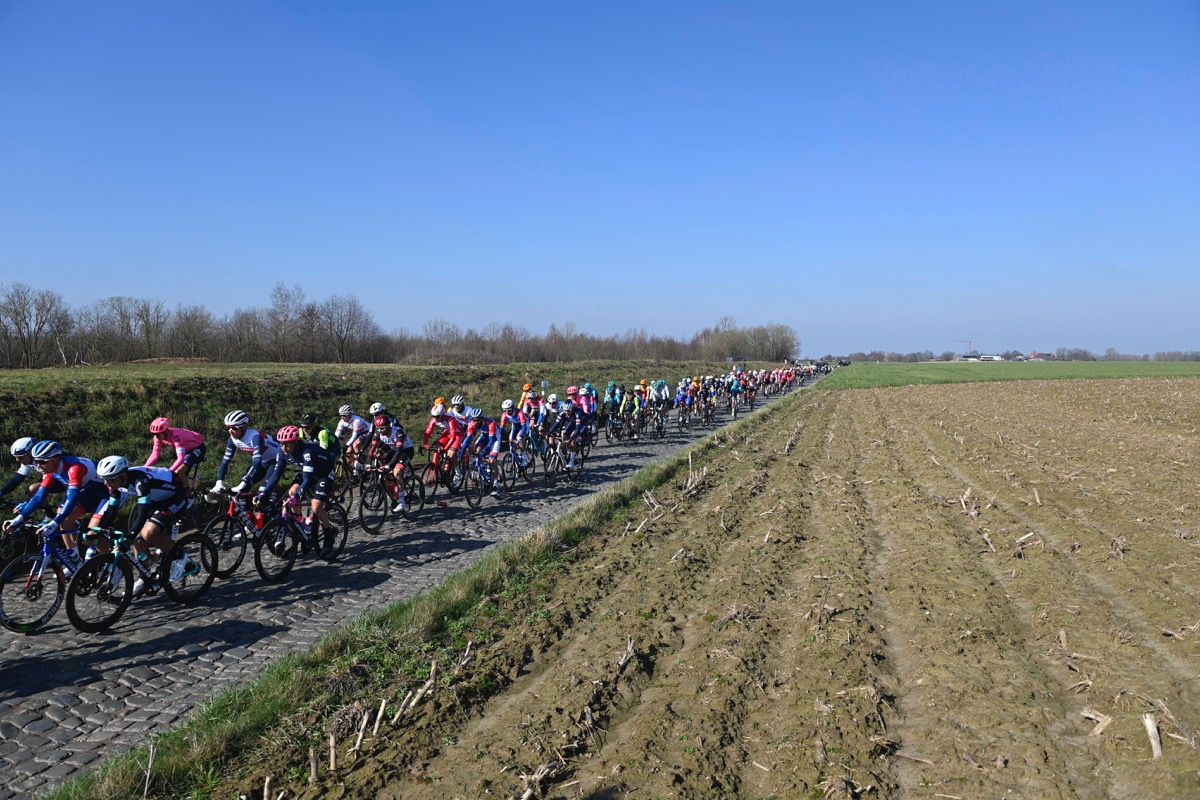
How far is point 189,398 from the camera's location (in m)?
22.2

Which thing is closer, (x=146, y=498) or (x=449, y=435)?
(x=146, y=498)

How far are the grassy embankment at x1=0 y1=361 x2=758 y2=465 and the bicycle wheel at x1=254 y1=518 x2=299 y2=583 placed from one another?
806 cm

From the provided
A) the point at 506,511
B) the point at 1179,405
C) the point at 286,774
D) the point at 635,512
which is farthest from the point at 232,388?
the point at 1179,405

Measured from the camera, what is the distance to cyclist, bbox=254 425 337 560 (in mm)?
9062

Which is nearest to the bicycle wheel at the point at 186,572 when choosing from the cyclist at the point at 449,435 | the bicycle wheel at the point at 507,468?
the cyclist at the point at 449,435

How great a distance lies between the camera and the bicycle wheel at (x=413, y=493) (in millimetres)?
11883

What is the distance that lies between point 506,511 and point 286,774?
27.9 feet

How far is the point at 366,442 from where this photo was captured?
13102 millimetres

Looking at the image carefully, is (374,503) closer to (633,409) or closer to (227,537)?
(227,537)

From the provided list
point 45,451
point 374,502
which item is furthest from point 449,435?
point 45,451

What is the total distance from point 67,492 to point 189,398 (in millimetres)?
16681

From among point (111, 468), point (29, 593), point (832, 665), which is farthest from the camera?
point (111, 468)

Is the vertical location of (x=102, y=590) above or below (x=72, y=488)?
below

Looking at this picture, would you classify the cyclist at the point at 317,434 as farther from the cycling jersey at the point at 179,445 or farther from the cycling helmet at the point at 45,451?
the cycling helmet at the point at 45,451
